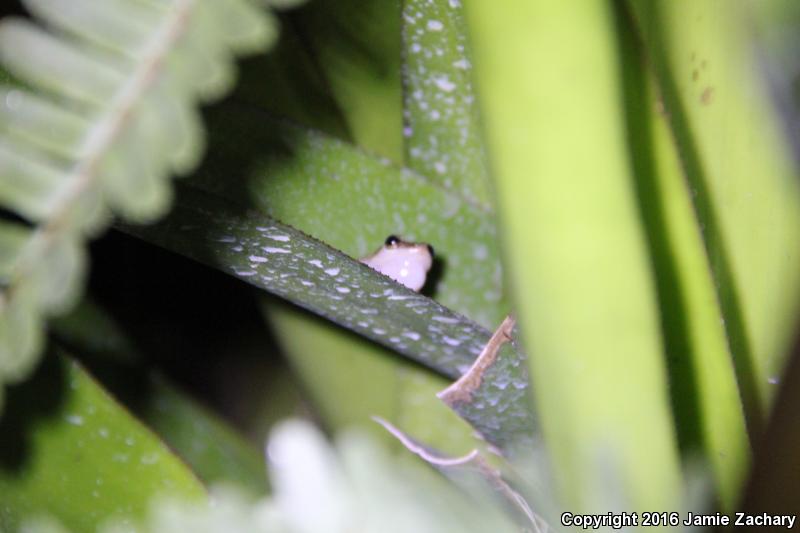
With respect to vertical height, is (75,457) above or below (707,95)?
below

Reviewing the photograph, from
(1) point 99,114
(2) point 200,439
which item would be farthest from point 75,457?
(1) point 99,114

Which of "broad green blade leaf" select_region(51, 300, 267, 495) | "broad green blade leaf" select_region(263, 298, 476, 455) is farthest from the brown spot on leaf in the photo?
"broad green blade leaf" select_region(51, 300, 267, 495)

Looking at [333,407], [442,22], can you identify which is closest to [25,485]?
[333,407]

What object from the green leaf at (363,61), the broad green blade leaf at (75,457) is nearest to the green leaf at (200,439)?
the broad green blade leaf at (75,457)

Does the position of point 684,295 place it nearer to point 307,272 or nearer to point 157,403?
point 307,272

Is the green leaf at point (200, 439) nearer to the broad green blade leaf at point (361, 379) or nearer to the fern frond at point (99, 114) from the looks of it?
the broad green blade leaf at point (361, 379)
